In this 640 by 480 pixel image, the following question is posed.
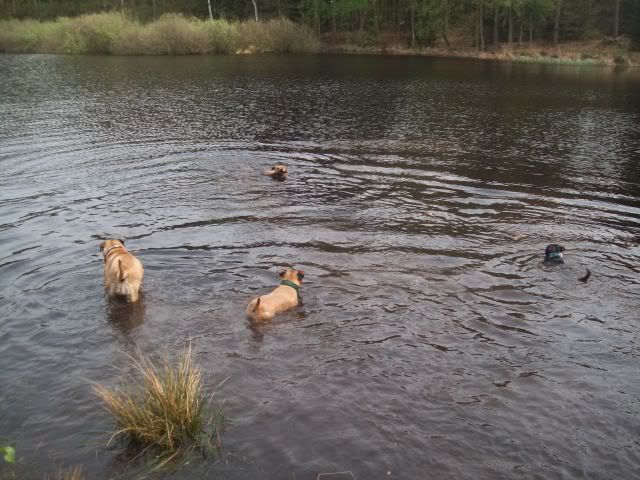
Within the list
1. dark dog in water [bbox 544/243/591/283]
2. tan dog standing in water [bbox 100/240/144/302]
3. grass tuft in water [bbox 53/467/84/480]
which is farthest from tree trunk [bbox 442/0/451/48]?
grass tuft in water [bbox 53/467/84/480]

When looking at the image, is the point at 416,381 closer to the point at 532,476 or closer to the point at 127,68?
the point at 532,476

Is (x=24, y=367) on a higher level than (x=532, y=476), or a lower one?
higher

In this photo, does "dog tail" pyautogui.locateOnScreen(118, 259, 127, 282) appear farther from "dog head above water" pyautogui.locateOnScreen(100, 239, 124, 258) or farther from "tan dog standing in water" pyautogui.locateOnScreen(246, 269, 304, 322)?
"tan dog standing in water" pyautogui.locateOnScreen(246, 269, 304, 322)

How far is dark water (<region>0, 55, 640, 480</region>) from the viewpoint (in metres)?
7.04

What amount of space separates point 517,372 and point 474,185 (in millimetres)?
11440

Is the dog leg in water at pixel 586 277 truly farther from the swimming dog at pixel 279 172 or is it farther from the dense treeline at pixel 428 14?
the dense treeline at pixel 428 14

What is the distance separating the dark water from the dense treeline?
50406mm

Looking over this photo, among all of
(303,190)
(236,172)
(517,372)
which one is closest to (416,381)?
(517,372)

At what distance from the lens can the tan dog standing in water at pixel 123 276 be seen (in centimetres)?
1017

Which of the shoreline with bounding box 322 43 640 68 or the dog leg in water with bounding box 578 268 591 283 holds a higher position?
the shoreline with bounding box 322 43 640 68

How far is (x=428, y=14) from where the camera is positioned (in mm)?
77250

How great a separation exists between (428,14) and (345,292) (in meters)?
75.9

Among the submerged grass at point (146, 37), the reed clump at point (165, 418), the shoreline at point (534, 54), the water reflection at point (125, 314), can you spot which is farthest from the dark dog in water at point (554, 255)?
the submerged grass at point (146, 37)

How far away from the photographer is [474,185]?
19.0 metres
